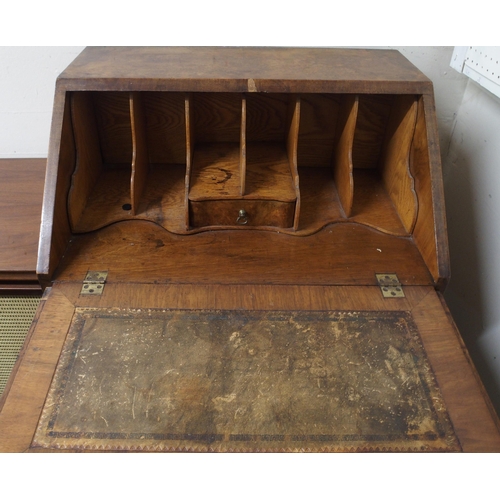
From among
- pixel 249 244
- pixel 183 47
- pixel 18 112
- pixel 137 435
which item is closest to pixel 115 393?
pixel 137 435

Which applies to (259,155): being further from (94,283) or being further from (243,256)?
(94,283)

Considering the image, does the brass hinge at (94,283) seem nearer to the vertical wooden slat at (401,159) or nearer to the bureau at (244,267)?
the bureau at (244,267)

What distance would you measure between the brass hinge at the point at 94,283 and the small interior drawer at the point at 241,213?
0.31 metres

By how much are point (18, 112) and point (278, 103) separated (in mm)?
979

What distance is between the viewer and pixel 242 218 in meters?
1.43

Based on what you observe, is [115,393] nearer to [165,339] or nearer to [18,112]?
[165,339]

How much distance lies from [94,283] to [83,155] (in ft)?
1.41

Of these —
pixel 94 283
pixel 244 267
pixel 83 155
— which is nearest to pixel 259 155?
pixel 244 267

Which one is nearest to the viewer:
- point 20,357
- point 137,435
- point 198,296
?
point 137,435

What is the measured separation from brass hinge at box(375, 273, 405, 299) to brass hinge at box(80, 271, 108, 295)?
2.42 feet

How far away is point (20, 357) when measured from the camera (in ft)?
3.56

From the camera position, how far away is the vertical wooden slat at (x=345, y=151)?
54.6 inches

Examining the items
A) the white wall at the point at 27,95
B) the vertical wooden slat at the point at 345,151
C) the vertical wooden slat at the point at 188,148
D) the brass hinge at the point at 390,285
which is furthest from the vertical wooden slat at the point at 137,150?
the brass hinge at the point at 390,285

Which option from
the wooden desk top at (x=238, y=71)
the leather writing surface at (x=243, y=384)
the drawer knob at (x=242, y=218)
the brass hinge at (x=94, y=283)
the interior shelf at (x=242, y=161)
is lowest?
the leather writing surface at (x=243, y=384)
